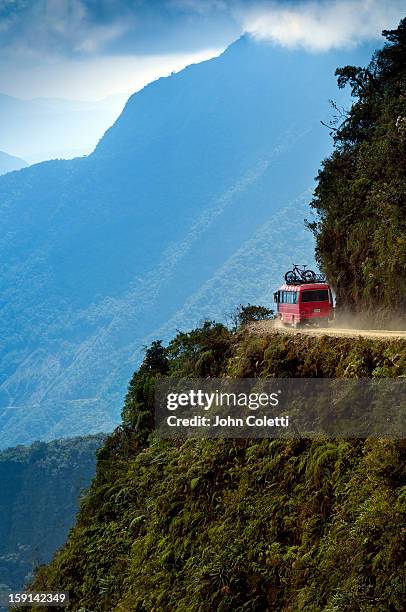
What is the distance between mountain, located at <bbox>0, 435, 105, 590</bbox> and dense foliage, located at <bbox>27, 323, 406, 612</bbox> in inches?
4282

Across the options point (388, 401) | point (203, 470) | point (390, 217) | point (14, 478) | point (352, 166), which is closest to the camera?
point (388, 401)

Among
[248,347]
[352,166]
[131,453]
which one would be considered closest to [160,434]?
[131,453]

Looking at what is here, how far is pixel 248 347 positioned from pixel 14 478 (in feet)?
444

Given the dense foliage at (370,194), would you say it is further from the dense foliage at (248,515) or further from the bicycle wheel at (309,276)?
the dense foliage at (248,515)

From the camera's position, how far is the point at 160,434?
25.3m

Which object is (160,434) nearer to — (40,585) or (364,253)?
(40,585)

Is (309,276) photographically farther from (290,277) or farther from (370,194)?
(370,194)

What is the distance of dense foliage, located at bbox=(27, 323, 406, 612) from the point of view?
14438 mm

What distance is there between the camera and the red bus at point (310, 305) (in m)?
31.3

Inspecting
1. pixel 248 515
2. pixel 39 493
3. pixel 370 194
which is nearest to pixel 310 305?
pixel 370 194

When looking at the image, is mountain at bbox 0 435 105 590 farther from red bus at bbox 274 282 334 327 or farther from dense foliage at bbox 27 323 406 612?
dense foliage at bbox 27 323 406 612

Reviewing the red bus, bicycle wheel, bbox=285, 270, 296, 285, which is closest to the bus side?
the red bus

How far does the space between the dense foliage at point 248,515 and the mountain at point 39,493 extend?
109m

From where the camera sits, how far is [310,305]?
Result: 31375mm
